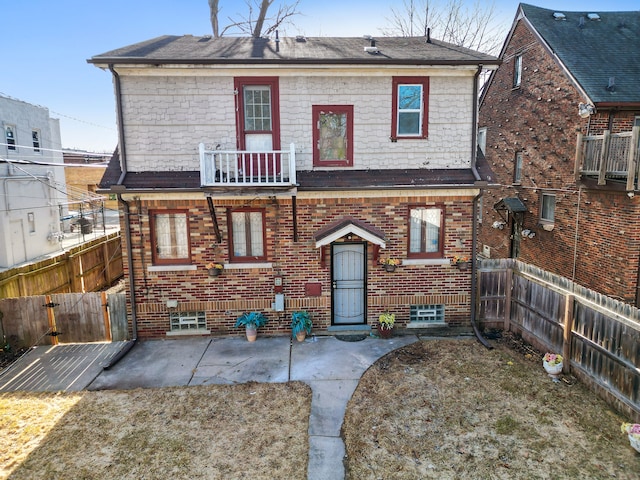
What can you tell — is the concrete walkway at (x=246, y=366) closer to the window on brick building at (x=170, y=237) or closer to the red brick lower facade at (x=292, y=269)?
the red brick lower facade at (x=292, y=269)

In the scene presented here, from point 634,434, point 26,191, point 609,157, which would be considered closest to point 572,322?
point 634,434

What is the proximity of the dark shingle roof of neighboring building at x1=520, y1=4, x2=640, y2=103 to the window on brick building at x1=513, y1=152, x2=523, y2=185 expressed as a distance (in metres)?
3.80

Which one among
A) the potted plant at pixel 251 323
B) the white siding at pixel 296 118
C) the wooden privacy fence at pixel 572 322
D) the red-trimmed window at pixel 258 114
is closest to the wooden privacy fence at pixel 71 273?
the white siding at pixel 296 118

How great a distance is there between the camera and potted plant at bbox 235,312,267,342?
10.4m

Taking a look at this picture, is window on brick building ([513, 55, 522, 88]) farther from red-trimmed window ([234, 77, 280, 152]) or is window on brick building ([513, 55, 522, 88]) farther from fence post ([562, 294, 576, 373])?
fence post ([562, 294, 576, 373])

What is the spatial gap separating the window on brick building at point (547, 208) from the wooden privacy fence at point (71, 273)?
15639 mm

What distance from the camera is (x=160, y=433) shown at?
22.8 feet

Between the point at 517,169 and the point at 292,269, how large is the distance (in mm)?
11130

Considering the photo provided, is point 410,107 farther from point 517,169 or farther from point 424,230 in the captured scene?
point 517,169

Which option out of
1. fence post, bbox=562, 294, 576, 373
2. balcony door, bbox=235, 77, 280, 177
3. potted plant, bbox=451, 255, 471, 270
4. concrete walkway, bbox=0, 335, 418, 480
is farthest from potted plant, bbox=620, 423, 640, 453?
balcony door, bbox=235, 77, 280, 177

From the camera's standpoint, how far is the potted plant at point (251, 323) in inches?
411

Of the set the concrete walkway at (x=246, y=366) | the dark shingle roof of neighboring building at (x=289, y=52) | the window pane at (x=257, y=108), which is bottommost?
the concrete walkway at (x=246, y=366)

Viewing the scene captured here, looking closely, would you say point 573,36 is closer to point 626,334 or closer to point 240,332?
point 626,334

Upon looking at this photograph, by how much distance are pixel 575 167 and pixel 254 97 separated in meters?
9.45
